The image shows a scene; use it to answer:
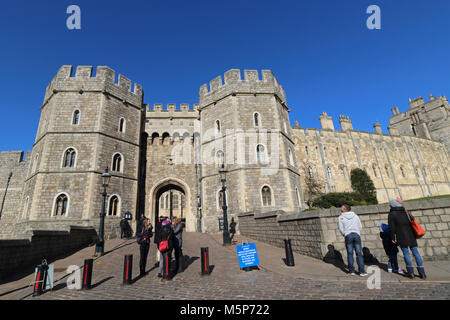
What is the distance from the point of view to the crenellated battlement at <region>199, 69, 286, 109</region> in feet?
54.7

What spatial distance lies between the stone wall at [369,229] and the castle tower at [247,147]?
533 cm

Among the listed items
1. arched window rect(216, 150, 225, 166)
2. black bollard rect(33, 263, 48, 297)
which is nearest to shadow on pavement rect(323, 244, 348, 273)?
black bollard rect(33, 263, 48, 297)

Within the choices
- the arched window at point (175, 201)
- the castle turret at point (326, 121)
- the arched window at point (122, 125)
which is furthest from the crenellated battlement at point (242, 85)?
the arched window at point (175, 201)

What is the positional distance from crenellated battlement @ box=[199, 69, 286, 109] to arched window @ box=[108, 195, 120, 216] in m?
9.90

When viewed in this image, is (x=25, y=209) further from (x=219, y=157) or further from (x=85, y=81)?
(x=219, y=157)

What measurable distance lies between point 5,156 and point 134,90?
1403 centimetres

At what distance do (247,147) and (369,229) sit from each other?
9.57m

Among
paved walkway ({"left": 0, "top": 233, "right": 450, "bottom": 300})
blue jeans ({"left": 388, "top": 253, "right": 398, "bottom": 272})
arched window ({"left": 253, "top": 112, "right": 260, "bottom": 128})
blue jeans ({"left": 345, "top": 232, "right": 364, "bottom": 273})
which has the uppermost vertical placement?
arched window ({"left": 253, "top": 112, "right": 260, "bottom": 128})

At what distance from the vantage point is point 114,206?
1433cm

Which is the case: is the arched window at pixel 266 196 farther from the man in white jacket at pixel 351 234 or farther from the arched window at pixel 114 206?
the arched window at pixel 114 206

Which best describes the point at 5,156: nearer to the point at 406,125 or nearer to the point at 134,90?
the point at 134,90

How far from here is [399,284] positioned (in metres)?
4.22

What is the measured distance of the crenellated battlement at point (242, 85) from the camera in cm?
1669

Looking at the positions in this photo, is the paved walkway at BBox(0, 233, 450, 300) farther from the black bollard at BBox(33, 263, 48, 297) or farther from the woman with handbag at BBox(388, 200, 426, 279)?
the woman with handbag at BBox(388, 200, 426, 279)
